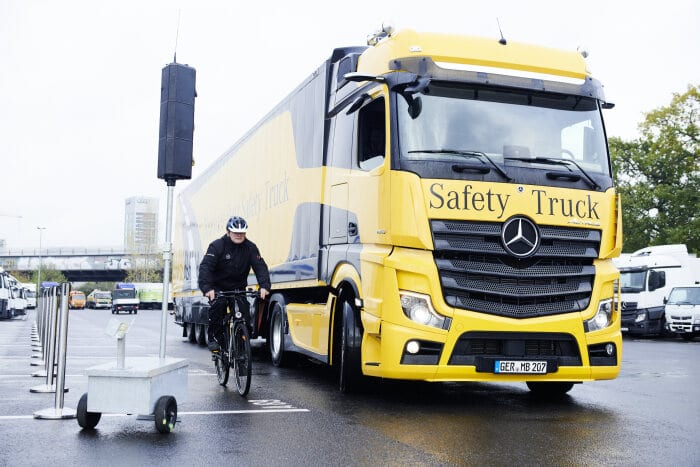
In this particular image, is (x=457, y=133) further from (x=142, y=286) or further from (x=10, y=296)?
(x=142, y=286)

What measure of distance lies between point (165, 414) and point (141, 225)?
149802 mm

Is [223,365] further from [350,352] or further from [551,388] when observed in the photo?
[551,388]

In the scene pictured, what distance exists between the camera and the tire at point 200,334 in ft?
66.0

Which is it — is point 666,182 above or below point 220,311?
above

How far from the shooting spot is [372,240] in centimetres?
881

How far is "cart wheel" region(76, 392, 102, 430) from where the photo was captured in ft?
23.0

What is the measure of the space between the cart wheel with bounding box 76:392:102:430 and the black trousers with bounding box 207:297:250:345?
294 cm

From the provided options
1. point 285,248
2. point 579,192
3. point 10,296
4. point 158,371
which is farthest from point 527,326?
point 10,296

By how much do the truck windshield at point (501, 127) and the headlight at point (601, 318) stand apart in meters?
1.40

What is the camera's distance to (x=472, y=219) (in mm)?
8281

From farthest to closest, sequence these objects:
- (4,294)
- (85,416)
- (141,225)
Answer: (141,225), (4,294), (85,416)

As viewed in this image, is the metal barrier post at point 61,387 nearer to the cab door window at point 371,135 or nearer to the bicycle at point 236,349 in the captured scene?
the bicycle at point 236,349

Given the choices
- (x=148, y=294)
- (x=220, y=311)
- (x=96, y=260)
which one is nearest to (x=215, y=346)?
(x=220, y=311)

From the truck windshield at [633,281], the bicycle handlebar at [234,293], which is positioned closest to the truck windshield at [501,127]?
the bicycle handlebar at [234,293]
